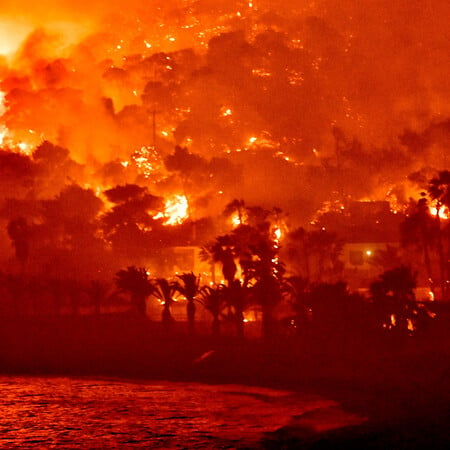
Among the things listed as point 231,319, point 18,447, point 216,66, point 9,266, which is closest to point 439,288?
point 231,319

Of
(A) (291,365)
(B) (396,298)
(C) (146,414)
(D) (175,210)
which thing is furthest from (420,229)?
(D) (175,210)

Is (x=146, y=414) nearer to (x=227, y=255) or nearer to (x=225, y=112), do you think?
(x=227, y=255)

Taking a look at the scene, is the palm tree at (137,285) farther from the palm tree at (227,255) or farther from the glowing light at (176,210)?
the glowing light at (176,210)

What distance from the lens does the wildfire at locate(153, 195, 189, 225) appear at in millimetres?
68375

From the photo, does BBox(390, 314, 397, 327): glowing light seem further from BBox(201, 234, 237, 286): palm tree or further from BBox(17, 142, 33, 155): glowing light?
BBox(17, 142, 33, 155): glowing light

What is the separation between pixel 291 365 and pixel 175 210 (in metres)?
49.7

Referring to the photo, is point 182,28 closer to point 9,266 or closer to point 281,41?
point 281,41

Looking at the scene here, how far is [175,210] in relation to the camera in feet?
248

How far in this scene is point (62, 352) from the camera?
3081cm

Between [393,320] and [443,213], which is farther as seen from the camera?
[443,213]

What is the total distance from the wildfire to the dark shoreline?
109 ft

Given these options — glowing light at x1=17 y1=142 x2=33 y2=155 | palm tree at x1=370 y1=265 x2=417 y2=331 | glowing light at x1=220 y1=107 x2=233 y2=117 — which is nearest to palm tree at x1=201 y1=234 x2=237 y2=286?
palm tree at x1=370 y1=265 x2=417 y2=331

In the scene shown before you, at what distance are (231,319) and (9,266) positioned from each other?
94.4 feet

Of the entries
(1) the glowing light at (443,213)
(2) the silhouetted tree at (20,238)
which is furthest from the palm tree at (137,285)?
(1) the glowing light at (443,213)
